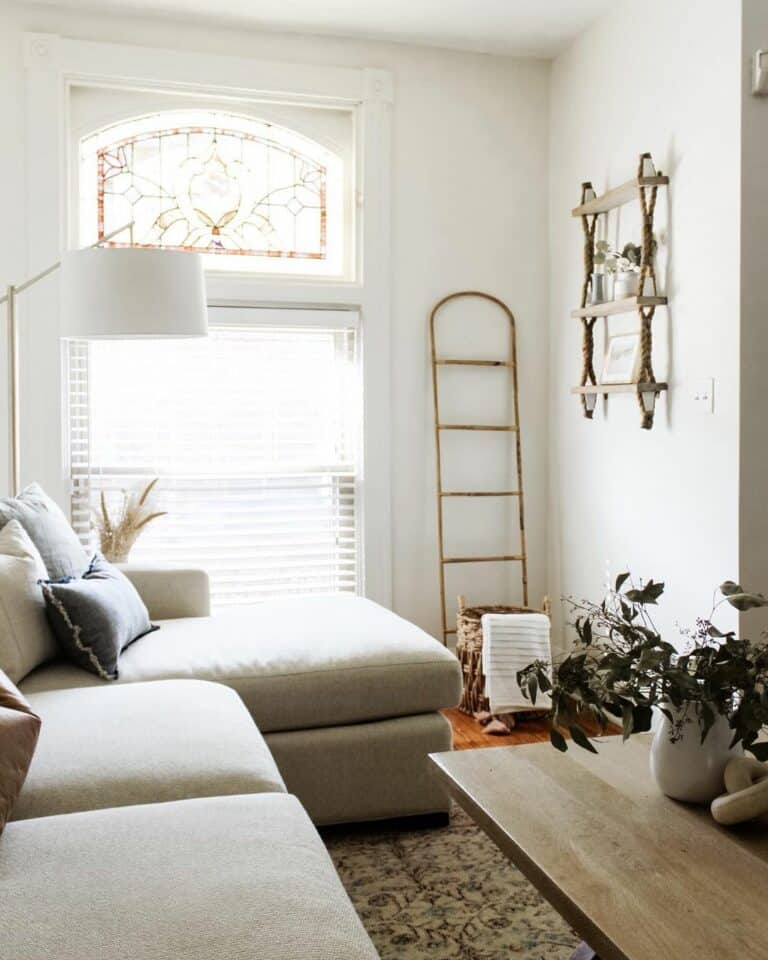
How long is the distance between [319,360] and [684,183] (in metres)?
1.76

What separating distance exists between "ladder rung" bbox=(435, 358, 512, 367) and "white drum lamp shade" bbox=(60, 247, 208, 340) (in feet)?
5.15

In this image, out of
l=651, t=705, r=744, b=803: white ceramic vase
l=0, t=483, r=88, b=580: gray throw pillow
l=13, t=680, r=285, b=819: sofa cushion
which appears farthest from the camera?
l=0, t=483, r=88, b=580: gray throw pillow

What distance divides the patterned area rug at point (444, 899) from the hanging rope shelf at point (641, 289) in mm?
1762

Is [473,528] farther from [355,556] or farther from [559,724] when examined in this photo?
[559,724]

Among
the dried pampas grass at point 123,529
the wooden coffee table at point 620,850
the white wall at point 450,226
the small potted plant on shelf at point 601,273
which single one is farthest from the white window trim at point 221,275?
the wooden coffee table at point 620,850

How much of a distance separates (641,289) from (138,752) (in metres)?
2.62

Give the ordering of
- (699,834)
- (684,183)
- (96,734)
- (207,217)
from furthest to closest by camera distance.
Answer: (207,217) → (684,183) → (96,734) → (699,834)

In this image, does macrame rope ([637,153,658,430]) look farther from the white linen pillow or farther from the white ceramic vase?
the white linen pillow

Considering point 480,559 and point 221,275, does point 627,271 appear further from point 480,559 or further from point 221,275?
point 221,275

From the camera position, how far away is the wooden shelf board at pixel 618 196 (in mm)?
3618

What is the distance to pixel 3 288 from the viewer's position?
4008 mm

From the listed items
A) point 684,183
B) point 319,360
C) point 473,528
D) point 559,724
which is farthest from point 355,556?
point 559,724

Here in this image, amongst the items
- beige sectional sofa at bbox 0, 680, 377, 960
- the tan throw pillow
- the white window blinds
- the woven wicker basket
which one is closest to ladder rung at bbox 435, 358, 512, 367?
the white window blinds

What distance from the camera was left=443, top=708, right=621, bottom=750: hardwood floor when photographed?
12.3 ft
